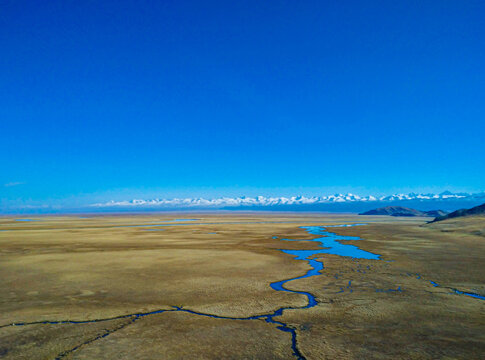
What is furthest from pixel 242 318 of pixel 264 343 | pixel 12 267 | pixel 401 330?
pixel 12 267

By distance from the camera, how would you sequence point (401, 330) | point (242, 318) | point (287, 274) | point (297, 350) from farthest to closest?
point (287, 274), point (242, 318), point (401, 330), point (297, 350)

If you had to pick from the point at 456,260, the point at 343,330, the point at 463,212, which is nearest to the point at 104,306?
the point at 343,330

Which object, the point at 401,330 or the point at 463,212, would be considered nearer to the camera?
the point at 401,330

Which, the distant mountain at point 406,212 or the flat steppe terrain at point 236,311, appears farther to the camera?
the distant mountain at point 406,212

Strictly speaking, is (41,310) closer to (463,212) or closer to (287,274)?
(287,274)

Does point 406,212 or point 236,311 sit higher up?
point 236,311

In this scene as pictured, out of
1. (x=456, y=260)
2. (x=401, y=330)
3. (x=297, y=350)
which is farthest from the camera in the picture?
(x=456, y=260)

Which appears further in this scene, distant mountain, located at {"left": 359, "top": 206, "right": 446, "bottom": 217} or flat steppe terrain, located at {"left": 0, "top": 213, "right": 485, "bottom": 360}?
distant mountain, located at {"left": 359, "top": 206, "right": 446, "bottom": 217}

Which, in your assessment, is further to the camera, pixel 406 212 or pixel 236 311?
pixel 406 212

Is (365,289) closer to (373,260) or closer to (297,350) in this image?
(297,350)
